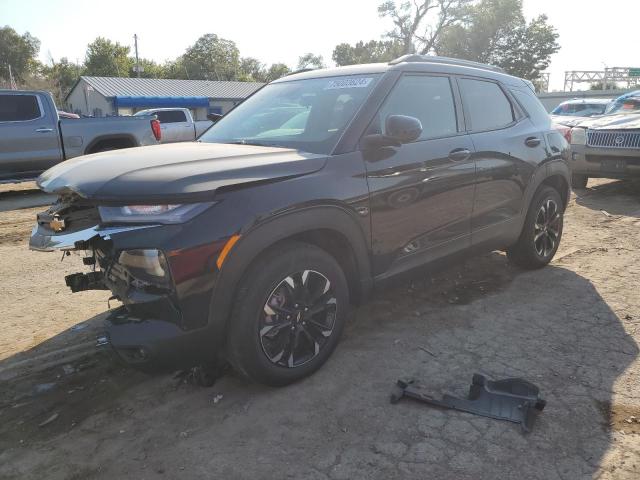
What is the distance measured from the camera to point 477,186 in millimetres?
3914

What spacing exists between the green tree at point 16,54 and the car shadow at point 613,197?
6548 centimetres

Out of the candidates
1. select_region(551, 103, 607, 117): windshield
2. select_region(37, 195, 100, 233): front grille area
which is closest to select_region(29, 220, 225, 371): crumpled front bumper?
select_region(37, 195, 100, 233): front grille area

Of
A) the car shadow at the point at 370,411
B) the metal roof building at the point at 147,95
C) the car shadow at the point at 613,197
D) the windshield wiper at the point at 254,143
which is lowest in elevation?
the car shadow at the point at 613,197

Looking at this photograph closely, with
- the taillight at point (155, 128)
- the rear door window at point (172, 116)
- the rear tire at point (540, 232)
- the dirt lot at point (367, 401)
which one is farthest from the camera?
the rear door window at point (172, 116)

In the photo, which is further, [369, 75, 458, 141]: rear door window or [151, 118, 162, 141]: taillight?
[151, 118, 162, 141]: taillight

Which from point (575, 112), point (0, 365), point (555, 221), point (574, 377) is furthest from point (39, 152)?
point (575, 112)

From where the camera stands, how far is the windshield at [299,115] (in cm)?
328

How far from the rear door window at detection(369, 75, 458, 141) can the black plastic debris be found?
161 centimetres

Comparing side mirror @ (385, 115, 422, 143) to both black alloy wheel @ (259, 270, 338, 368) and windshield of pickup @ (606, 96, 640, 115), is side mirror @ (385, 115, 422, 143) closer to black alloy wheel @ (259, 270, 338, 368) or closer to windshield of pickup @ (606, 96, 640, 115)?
black alloy wheel @ (259, 270, 338, 368)

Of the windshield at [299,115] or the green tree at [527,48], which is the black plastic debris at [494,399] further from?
the green tree at [527,48]

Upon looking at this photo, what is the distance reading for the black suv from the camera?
248 centimetres

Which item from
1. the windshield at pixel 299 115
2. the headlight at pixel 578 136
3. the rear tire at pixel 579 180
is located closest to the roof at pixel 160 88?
the rear tire at pixel 579 180

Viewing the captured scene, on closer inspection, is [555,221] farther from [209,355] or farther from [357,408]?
[209,355]

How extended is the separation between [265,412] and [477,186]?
2.29 m
